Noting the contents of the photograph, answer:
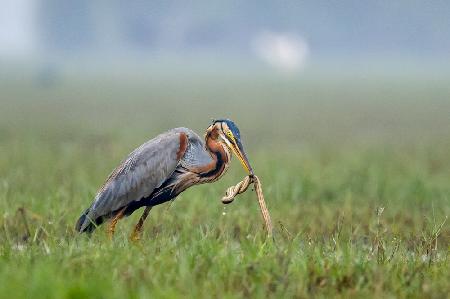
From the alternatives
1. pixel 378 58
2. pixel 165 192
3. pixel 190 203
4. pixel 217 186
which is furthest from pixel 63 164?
pixel 378 58

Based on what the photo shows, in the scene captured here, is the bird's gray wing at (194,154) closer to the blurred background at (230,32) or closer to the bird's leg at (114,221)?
the bird's leg at (114,221)

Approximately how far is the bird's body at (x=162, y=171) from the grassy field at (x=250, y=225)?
16cm

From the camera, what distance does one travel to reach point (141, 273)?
17.1ft

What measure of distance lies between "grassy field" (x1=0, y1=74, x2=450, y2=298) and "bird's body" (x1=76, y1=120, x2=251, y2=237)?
158mm

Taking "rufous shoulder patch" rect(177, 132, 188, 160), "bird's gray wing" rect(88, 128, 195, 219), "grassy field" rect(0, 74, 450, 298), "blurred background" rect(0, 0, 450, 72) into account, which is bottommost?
"blurred background" rect(0, 0, 450, 72)

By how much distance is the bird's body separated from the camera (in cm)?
632

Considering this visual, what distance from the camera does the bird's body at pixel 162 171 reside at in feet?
20.7

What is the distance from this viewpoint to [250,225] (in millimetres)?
7793

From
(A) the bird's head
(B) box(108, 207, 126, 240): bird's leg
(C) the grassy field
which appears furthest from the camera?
(B) box(108, 207, 126, 240): bird's leg

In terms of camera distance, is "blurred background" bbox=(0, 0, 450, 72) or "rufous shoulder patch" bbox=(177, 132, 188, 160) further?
"blurred background" bbox=(0, 0, 450, 72)

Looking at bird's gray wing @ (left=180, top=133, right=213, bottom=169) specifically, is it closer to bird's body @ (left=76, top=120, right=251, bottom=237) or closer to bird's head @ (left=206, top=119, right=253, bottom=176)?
bird's body @ (left=76, top=120, right=251, bottom=237)

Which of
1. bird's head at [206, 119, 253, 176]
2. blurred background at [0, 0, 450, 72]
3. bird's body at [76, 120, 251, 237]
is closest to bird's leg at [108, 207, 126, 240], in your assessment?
bird's body at [76, 120, 251, 237]

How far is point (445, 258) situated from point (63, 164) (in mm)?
6169

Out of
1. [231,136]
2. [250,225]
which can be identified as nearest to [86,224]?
[231,136]
